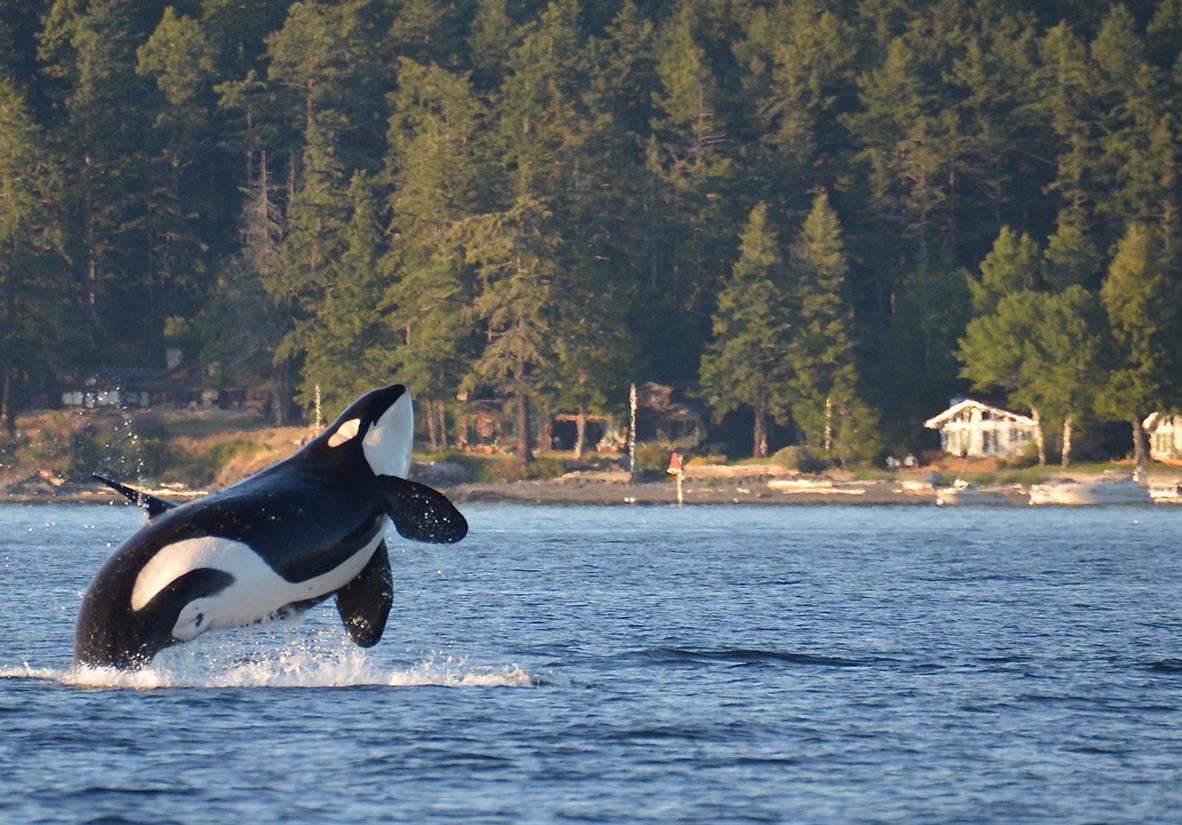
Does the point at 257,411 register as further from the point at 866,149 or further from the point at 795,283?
the point at 866,149

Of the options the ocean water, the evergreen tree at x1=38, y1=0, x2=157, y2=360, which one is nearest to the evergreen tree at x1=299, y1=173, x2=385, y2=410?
the evergreen tree at x1=38, y1=0, x2=157, y2=360

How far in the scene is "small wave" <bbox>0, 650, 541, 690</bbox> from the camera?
32438 millimetres

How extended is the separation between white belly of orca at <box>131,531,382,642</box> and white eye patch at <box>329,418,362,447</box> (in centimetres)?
230

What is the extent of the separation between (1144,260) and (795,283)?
23120mm

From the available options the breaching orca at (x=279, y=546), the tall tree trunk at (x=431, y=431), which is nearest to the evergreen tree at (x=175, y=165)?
the tall tree trunk at (x=431, y=431)

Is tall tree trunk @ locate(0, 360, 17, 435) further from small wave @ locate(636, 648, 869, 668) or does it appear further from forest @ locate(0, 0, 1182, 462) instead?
small wave @ locate(636, 648, 869, 668)

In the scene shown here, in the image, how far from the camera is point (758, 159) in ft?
533

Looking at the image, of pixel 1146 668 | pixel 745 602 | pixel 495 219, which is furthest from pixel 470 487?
pixel 1146 668

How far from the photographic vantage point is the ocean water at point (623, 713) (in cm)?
2545

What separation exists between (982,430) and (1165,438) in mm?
11861

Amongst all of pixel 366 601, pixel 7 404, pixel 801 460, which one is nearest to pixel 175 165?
pixel 7 404

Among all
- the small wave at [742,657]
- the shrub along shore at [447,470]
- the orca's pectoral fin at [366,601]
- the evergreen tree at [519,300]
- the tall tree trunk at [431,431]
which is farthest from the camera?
the tall tree trunk at [431,431]

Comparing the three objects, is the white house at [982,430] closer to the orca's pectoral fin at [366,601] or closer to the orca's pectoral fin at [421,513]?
the orca's pectoral fin at [366,601]

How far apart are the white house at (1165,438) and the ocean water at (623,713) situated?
85.3 metres
